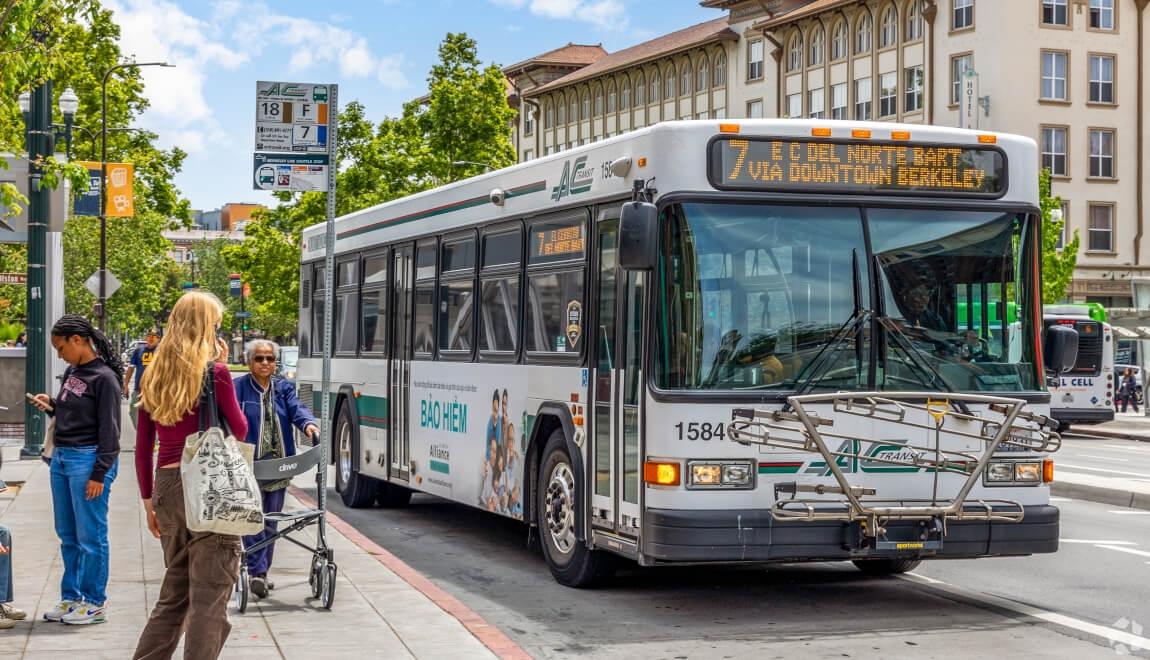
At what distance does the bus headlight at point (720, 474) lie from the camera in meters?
9.32

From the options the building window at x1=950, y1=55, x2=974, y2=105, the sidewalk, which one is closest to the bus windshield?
the sidewalk

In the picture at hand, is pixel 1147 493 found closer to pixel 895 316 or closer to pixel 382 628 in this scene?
pixel 895 316

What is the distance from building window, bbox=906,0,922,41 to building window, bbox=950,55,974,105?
2212 millimetres

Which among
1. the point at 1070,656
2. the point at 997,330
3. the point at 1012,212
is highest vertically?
the point at 1012,212

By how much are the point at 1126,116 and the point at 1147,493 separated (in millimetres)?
48492

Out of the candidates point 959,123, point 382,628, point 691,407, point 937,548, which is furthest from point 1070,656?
point 959,123

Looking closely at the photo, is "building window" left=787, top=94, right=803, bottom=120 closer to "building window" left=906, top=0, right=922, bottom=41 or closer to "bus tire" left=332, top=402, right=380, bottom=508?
"building window" left=906, top=0, right=922, bottom=41

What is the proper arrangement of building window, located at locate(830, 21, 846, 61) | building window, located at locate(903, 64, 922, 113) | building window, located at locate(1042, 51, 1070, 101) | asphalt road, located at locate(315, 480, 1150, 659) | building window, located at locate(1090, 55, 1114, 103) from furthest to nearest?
building window, located at locate(830, 21, 846, 61)
building window, located at locate(903, 64, 922, 113)
building window, located at locate(1090, 55, 1114, 103)
building window, located at locate(1042, 51, 1070, 101)
asphalt road, located at locate(315, 480, 1150, 659)

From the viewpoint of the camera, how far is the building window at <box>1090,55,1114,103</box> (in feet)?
204

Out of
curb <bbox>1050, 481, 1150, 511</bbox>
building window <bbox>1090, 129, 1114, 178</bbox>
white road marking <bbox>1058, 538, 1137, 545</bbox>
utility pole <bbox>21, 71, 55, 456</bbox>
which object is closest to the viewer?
white road marking <bbox>1058, 538, 1137, 545</bbox>

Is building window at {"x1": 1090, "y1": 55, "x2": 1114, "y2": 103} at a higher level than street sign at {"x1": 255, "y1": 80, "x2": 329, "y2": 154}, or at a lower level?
higher

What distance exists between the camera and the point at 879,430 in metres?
9.46

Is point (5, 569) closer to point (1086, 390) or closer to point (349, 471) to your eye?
point (349, 471)

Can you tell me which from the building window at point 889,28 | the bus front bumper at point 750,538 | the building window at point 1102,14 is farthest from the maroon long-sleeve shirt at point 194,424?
the building window at point 889,28
